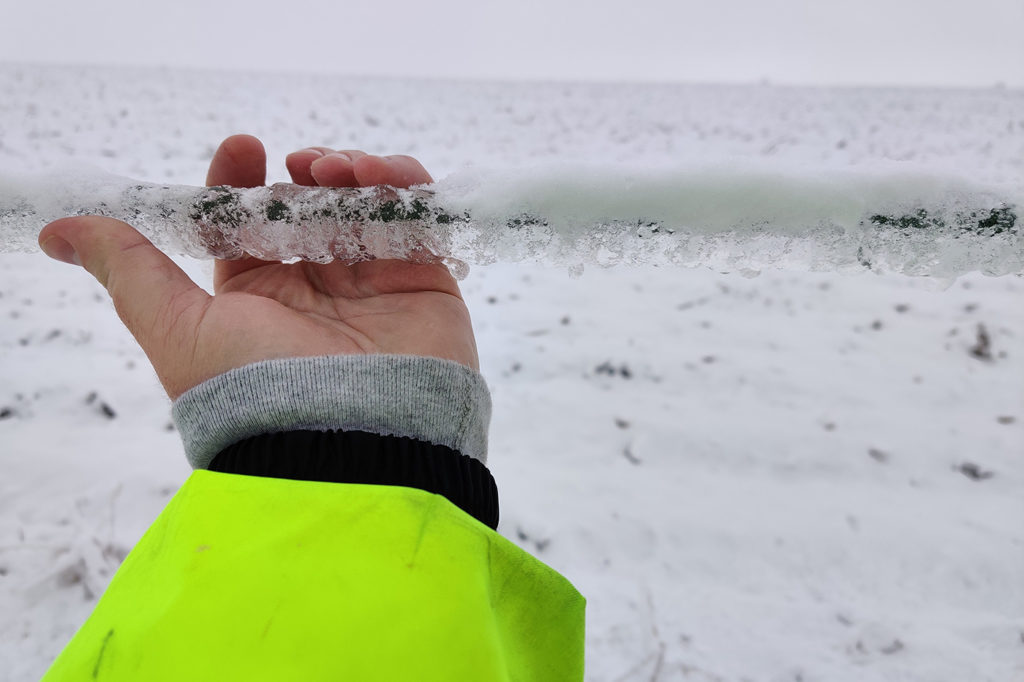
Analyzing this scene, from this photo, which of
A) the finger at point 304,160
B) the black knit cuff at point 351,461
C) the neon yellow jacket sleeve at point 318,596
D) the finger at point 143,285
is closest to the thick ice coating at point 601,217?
the finger at point 143,285

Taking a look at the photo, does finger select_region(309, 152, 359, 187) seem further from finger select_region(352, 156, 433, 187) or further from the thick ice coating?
the thick ice coating

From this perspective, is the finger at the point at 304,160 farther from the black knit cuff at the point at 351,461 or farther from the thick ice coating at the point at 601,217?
the black knit cuff at the point at 351,461

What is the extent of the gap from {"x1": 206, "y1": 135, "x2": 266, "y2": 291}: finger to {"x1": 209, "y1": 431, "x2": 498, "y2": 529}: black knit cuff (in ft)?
1.73

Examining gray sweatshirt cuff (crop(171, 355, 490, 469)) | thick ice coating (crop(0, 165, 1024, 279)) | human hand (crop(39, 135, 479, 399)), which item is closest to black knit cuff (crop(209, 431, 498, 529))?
gray sweatshirt cuff (crop(171, 355, 490, 469))

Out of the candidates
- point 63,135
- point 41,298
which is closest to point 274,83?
point 63,135

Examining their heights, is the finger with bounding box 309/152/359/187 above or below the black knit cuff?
above

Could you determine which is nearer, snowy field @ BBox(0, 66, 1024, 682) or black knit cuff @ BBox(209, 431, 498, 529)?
black knit cuff @ BBox(209, 431, 498, 529)

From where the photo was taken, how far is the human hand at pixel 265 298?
911mm

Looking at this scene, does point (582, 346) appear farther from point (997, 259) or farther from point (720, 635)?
point (997, 259)

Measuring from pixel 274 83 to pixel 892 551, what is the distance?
242 inches

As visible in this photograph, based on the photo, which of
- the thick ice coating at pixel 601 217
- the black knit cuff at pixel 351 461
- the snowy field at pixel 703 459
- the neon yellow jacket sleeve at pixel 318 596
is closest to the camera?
the neon yellow jacket sleeve at pixel 318 596

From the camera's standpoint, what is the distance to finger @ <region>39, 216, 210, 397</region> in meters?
0.92

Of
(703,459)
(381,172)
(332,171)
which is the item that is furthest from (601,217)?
(703,459)

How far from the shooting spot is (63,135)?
4059mm
